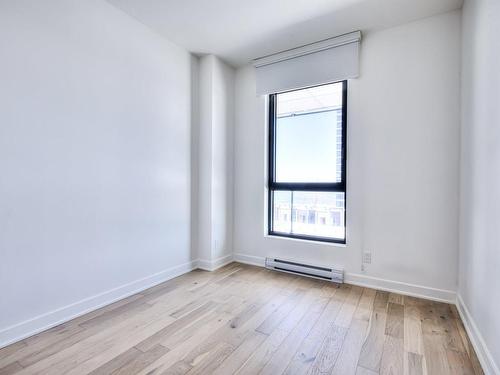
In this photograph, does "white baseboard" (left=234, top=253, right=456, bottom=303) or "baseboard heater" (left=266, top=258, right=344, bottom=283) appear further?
"baseboard heater" (left=266, top=258, right=344, bottom=283)

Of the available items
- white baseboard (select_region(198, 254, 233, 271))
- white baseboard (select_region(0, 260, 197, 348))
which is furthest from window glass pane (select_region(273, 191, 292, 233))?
white baseboard (select_region(0, 260, 197, 348))

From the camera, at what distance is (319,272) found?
9.39 feet

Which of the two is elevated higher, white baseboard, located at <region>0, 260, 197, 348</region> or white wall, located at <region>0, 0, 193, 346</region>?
white wall, located at <region>0, 0, 193, 346</region>

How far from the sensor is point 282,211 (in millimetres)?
3367

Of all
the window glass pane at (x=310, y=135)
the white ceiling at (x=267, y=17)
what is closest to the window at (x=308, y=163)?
the window glass pane at (x=310, y=135)

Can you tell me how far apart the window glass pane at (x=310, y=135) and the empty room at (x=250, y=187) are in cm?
2

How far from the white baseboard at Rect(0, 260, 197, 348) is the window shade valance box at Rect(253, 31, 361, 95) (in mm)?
2590

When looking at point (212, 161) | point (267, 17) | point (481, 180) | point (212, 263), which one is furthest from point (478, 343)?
point (267, 17)

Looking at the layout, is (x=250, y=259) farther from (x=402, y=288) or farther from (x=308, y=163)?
(x=402, y=288)

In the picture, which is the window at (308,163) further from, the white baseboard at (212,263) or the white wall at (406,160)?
the white baseboard at (212,263)

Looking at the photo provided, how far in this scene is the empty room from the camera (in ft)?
5.53

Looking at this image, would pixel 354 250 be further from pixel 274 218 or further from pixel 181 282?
pixel 181 282

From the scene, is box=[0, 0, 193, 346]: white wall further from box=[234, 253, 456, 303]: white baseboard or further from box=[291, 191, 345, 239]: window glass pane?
box=[234, 253, 456, 303]: white baseboard

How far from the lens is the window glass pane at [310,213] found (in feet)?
9.69
